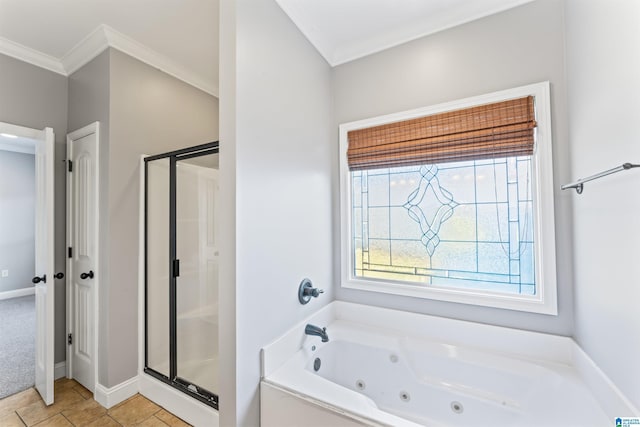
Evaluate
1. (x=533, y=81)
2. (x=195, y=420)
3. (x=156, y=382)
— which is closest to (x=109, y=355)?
(x=156, y=382)

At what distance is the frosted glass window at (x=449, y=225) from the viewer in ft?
5.39

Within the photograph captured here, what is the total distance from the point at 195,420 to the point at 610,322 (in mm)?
2316

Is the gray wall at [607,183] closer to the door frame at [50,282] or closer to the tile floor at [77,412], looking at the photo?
the tile floor at [77,412]

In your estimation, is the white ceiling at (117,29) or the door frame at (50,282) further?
the door frame at (50,282)

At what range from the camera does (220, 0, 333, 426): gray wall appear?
4.12 feet

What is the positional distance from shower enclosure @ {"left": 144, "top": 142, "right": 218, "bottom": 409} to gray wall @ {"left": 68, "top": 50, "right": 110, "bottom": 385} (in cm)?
30

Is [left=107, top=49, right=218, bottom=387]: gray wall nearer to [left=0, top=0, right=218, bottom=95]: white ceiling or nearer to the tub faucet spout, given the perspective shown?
[left=0, top=0, right=218, bottom=95]: white ceiling

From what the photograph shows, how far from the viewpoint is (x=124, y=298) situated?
205 centimetres

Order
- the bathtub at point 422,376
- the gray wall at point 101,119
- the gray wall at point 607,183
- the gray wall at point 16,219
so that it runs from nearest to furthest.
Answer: the gray wall at point 607,183 < the bathtub at point 422,376 < the gray wall at point 101,119 < the gray wall at point 16,219

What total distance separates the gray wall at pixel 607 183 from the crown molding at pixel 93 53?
2832mm

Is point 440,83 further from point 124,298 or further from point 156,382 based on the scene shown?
point 156,382

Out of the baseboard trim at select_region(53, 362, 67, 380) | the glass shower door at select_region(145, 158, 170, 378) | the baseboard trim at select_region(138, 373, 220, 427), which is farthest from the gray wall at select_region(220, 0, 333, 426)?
the baseboard trim at select_region(53, 362, 67, 380)

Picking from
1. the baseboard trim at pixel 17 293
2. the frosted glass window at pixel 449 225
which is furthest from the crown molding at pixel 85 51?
the baseboard trim at pixel 17 293

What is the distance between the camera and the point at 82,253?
7.16 ft
